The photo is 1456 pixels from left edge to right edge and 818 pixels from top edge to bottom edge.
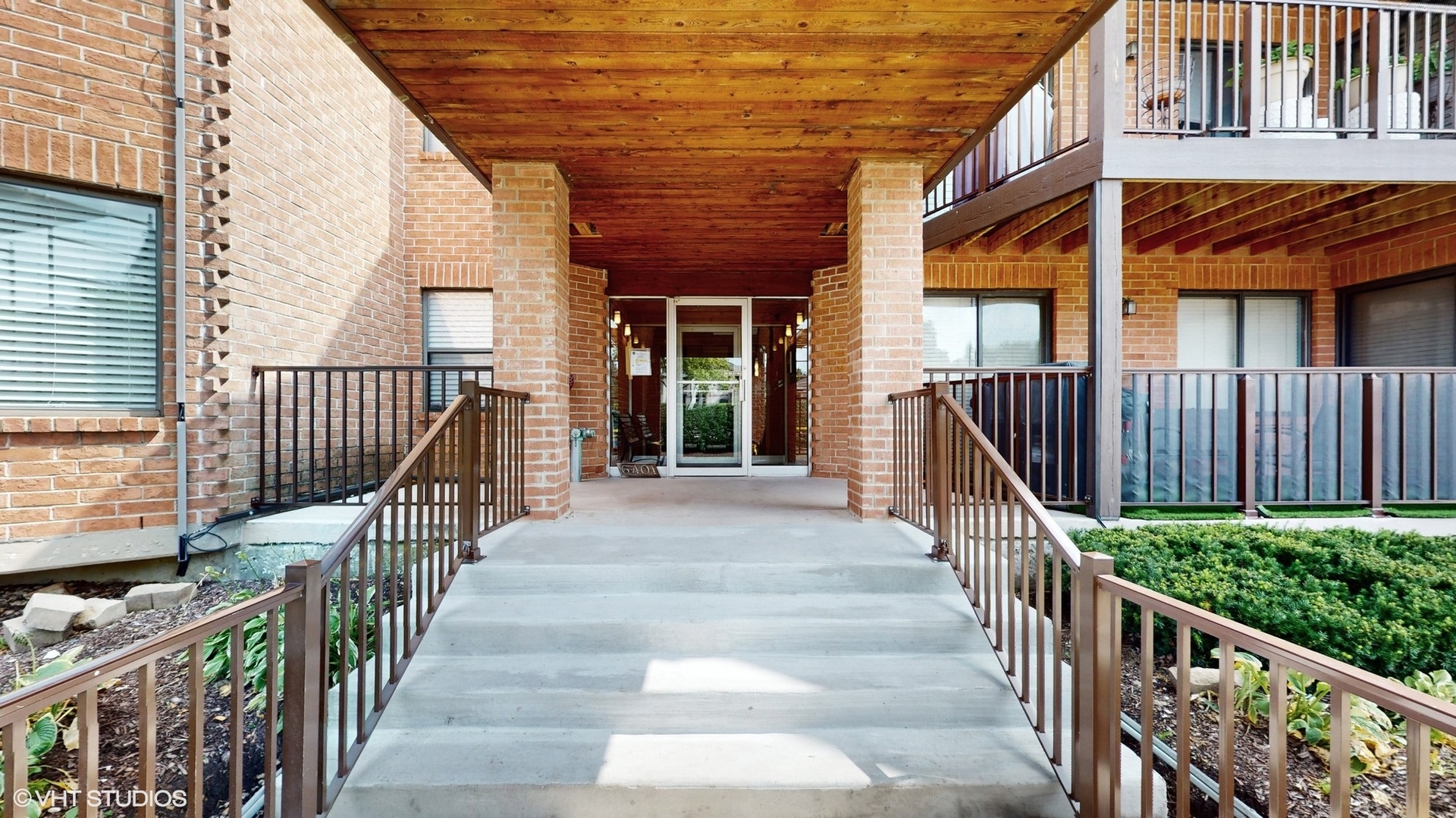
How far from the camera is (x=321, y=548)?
3.78 meters

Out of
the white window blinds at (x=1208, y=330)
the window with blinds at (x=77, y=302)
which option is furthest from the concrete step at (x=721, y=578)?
Answer: the white window blinds at (x=1208, y=330)

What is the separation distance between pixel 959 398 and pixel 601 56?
3.50 meters

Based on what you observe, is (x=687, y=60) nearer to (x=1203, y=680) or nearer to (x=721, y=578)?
(x=721, y=578)

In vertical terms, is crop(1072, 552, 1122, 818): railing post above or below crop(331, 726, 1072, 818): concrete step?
above

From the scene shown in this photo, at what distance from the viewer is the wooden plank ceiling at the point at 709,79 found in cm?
252

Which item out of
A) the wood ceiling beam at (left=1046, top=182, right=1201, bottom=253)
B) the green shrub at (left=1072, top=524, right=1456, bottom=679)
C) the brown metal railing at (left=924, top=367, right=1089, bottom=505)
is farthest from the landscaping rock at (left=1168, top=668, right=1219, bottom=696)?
the wood ceiling beam at (left=1046, top=182, right=1201, bottom=253)

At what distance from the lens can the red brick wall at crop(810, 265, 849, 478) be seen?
21.0 feet

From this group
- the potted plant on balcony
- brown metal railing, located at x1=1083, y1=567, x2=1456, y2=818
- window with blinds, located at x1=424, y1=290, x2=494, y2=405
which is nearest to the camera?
brown metal railing, located at x1=1083, y1=567, x2=1456, y2=818

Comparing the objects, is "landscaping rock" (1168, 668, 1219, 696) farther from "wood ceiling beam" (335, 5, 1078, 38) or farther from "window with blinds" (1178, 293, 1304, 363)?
"window with blinds" (1178, 293, 1304, 363)

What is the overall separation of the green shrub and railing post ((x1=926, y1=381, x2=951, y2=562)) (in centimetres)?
115

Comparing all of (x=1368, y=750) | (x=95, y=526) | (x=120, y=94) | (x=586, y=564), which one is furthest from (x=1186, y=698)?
(x=120, y=94)

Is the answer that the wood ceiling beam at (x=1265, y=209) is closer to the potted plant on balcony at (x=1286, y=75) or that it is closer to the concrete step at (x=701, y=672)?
the potted plant on balcony at (x=1286, y=75)

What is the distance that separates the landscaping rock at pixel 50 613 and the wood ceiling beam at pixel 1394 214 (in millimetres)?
9107

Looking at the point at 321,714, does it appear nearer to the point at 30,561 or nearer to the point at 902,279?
the point at 30,561
